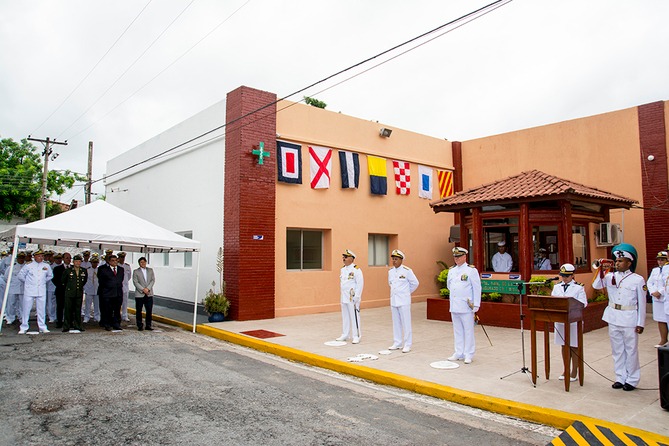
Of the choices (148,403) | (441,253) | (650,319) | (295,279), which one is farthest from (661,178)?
(148,403)

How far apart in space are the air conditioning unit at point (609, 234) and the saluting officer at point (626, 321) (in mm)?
7654

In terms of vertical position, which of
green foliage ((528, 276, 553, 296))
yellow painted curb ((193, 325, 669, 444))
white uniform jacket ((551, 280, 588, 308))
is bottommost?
yellow painted curb ((193, 325, 669, 444))

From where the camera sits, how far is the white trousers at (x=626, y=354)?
6648 mm

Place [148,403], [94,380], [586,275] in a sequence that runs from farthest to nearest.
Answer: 1. [586,275]
2. [94,380]
3. [148,403]

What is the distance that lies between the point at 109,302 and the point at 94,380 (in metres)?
5.93

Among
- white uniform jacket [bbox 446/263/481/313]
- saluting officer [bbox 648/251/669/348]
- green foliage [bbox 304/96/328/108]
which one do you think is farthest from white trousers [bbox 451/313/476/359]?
green foliage [bbox 304/96/328/108]

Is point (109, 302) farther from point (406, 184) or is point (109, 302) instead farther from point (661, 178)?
point (661, 178)

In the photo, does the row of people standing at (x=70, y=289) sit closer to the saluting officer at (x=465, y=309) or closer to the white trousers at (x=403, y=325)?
the white trousers at (x=403, y=325)

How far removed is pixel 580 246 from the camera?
1355 centimetres

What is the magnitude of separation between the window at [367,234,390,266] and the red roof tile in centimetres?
343

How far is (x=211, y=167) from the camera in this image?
15.5 metres

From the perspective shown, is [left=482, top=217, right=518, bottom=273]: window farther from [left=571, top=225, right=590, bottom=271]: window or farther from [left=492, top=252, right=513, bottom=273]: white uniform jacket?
[left=571, top=225, right=590, bottom=271]: window

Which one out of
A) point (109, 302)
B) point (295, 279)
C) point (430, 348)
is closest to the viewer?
point (430, 348)

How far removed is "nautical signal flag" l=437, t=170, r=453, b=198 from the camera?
1978 cm
